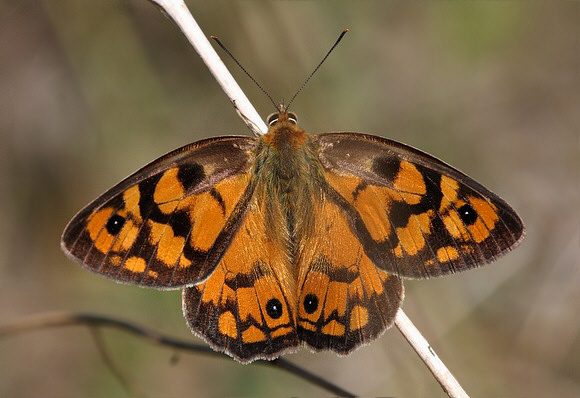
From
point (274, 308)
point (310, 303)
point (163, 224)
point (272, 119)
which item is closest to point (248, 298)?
point (274, 308)

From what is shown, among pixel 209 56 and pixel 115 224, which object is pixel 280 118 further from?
pixel 115 224

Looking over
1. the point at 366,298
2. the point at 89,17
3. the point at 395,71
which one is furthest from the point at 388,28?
the point at 366,298

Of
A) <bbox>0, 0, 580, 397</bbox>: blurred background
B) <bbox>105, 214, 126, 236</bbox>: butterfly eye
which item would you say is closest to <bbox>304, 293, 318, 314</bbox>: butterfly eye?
<bbox>105, 214, 126, 236</bbox>: butterfly eye

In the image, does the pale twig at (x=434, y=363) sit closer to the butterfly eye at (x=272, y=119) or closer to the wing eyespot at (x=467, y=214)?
the wing eyespot at (x=467, y=214)

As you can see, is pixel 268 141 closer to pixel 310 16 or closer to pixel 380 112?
pixel 310 16

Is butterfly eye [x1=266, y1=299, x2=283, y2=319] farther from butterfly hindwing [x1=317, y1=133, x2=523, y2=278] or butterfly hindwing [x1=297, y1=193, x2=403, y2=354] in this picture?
butterfly hindwing [x1=317, y1=133, x2=523, y2=278]

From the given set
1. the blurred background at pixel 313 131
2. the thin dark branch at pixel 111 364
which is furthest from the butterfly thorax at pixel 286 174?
the blurred background at pixel 313 131
